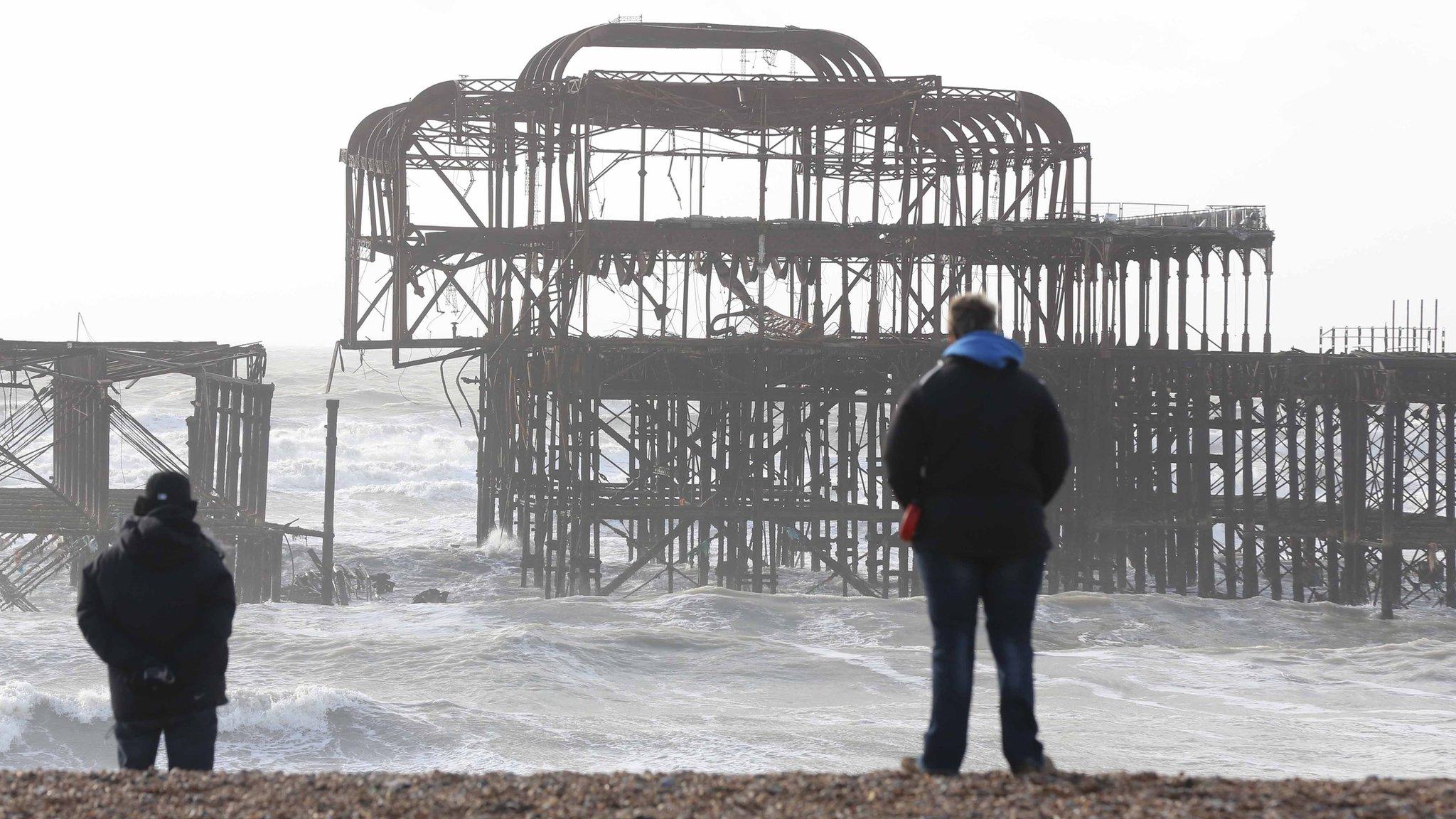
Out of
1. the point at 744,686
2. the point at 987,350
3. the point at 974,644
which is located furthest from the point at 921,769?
the point at 744,686

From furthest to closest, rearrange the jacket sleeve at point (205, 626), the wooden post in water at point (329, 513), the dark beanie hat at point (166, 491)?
the wooden post in water at point (329, 513) → the jacket sleeve at point (205, 626) → the dark beanie hat at point (166, 491)

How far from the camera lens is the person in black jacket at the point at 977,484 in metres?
5.53

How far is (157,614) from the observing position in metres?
6.07

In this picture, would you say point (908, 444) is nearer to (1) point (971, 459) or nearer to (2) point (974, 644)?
(1) point (971, 459)

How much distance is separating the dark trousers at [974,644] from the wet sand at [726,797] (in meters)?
0.14

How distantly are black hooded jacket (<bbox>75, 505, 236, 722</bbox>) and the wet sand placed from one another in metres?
0.32

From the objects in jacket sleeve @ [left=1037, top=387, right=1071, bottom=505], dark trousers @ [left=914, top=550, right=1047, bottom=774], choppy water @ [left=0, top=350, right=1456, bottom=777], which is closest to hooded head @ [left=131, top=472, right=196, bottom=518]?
dark trousers @ [left=914, top=550, right=1047, bottom=774]

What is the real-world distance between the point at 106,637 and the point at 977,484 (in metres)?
3.24

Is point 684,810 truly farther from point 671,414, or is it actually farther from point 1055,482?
point 671,414

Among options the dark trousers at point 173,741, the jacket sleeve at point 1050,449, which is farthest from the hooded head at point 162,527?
the jacket sleeve at point 1050,449

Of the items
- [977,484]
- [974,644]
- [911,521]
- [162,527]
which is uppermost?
[977,484]

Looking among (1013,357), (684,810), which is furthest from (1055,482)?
(684,810)

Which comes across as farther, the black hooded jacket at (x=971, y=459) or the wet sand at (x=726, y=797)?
the black hooded jacket at (x=971, y=459)

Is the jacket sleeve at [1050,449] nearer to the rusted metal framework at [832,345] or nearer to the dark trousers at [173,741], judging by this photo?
the dark trousers at [173,741]
